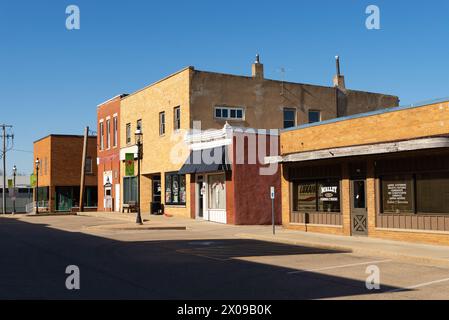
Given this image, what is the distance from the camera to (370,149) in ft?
62.4

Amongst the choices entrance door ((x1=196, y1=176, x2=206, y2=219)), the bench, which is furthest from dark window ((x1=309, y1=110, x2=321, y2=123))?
the bench

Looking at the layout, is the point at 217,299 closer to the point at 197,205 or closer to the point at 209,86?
the point at 197,205

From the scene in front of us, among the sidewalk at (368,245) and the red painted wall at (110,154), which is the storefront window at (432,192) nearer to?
the sidewalk at (368,245)

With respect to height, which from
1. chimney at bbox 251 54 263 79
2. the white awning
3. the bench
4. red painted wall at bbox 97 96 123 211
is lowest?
the bench

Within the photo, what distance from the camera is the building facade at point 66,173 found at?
201 feet

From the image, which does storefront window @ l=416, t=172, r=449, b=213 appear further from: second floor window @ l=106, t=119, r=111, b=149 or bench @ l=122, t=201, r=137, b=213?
second floor window @ l=106, t=119, r=111, b=149

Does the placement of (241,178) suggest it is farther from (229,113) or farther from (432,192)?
(432,192)

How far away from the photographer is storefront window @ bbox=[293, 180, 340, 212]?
2223 cm

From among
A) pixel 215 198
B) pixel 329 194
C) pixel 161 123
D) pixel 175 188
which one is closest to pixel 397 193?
pixel 329 194

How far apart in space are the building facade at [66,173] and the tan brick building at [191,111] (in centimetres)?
1917

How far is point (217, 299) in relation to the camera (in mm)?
9398

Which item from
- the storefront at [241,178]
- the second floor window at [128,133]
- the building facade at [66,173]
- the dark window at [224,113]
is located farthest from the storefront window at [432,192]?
the building facade at [66,173]

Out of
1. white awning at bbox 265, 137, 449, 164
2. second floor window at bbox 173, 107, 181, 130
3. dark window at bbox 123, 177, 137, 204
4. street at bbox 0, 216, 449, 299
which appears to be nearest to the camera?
street at bbox 0, 216, 449, 299
